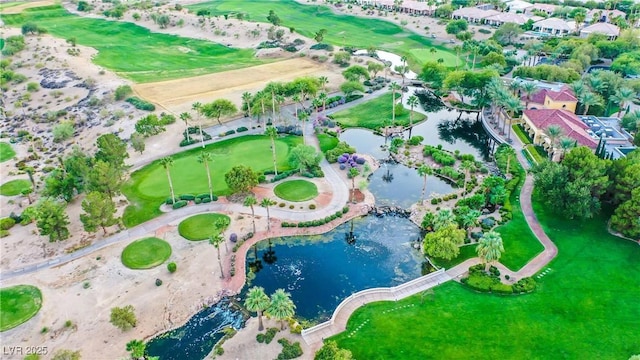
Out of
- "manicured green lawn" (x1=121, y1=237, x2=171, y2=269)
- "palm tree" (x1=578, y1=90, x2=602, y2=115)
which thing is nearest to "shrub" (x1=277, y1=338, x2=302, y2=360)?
"manicured green lawn" (x1=121, y1=237, x2=171, y2=269)

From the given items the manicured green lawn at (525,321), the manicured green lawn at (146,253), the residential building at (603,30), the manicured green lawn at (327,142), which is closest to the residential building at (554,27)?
the residential building at (603,30)

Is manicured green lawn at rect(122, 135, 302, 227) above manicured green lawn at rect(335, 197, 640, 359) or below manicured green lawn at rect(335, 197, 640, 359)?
above

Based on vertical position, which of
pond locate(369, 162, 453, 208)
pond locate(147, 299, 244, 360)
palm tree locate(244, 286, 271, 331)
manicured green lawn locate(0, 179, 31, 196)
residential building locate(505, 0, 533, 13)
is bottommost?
pond locate(147, 299, 244, 360)

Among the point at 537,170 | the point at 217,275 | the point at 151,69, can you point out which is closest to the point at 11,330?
the point at 217,275

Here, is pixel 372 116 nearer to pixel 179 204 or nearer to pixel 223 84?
pixel 223 84

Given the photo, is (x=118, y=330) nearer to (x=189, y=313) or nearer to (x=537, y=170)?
(x=189, y=313)

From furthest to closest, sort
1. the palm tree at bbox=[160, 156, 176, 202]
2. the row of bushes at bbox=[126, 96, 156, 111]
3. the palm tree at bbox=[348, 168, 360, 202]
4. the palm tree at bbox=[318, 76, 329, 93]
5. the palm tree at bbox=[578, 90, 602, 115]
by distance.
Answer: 1. the palm tree at bbox=[318, 76, 329, 93]
2. the row of bushes at bbox=[126, 96, 156, 111]
3. the palm tree at bbox=[578, 90, 602, 115]
4. the palm tree at bbox=[348, 168, 360, 202]
5. the palm tree at bbox=[160, 156, 176, 202]

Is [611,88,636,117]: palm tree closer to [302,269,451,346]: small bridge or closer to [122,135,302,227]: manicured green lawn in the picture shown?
[302,269,451,346]: small bridge

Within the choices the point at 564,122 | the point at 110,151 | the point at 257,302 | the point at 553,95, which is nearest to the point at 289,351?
the point at 257,302
